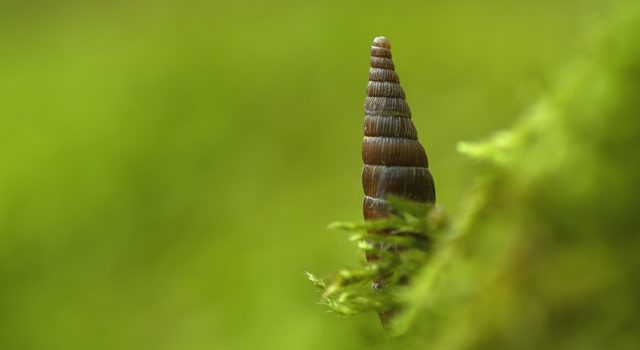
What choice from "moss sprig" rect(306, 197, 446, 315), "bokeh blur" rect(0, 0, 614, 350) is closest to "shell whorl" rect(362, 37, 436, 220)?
"moss sprig" rect(306, 197, 446, 315)

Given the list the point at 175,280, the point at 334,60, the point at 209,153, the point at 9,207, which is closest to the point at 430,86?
the point at 334,60

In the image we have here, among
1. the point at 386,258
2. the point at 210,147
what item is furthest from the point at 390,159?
the point at 210,147

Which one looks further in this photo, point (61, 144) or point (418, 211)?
point (61, 144)

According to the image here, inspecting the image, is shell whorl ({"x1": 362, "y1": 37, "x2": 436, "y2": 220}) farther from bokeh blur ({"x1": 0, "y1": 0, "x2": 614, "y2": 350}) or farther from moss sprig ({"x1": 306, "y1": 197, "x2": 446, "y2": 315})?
bokeh blur ({"x1": 0, "y1": 0, "x2": 614, "y2": 350})

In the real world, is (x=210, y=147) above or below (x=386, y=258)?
below

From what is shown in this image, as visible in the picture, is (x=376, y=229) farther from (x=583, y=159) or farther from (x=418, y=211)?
(x=583, y=159)

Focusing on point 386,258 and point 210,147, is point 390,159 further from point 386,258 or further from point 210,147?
point 210,147

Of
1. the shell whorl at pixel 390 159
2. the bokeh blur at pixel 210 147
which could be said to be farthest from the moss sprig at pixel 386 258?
the bokeh blur at pixel 210 147
